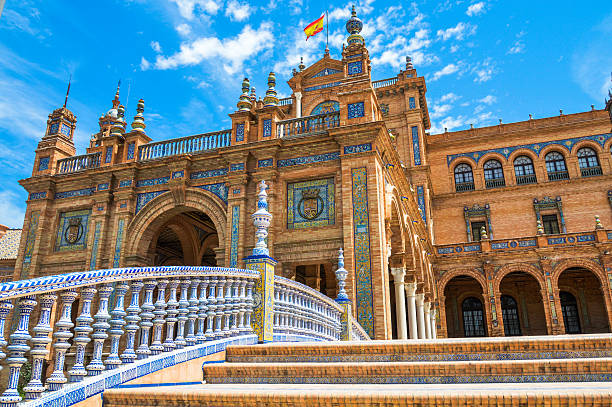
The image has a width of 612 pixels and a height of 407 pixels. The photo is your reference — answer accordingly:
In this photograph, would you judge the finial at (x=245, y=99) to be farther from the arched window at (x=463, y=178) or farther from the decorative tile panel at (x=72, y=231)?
the arched window at (x=463, y=178)

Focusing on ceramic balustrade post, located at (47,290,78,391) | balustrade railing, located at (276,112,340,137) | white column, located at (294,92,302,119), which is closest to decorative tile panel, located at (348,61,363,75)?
balustrade railing, located at (276,112,340,137)

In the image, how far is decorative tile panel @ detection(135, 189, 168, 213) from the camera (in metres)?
15.3

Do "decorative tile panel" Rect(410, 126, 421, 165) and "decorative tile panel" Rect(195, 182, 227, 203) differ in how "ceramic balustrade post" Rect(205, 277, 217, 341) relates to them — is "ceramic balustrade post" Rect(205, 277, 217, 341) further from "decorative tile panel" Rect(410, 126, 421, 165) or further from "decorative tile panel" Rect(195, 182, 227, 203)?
"decorative tile panel" Rect(410, 126, 421, 165)

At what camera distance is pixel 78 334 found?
12.7 ft

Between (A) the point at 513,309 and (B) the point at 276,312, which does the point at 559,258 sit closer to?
(A) the point at 513,309

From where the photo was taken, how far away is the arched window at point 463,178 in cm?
2930

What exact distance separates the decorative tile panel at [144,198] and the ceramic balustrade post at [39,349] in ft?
39.7

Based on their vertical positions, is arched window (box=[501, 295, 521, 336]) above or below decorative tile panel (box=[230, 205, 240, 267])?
below

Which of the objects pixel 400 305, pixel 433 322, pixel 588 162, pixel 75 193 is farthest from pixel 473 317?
pixel 75 193

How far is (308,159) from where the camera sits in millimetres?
13594

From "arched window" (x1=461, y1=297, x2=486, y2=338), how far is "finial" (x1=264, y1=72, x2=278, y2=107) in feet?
58.2

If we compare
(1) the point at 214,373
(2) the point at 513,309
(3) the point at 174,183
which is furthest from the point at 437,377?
(2) the point at 513,309

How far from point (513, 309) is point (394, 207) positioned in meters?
15.0

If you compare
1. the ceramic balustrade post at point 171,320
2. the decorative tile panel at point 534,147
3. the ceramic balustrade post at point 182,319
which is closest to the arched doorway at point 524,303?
the decorative tile panel at point 534,147
